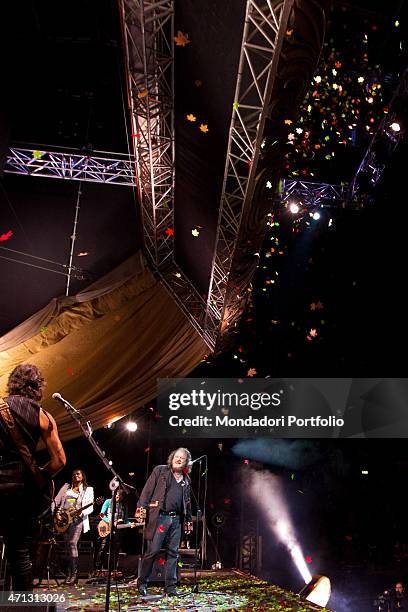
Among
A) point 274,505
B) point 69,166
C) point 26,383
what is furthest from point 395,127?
point 274,505

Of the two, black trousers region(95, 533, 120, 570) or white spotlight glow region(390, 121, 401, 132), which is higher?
white spotlight glow region(390, 121, 401, 132)

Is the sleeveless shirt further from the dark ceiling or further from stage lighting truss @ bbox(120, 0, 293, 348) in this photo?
the dark ceiling

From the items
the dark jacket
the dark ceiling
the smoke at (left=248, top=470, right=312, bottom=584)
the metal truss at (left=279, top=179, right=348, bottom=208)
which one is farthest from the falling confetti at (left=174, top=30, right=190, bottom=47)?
the smoke at (left=248, top=470, right=312, bottom=584)

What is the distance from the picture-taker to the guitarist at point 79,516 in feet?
20.0

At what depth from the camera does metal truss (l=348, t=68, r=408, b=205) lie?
593cm

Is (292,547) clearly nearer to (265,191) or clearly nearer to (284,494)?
(284,494)

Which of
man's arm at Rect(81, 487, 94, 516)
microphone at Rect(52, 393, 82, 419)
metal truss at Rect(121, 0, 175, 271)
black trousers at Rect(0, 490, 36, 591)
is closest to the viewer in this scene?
black trousers at Rect(0, 490, 36, 591)

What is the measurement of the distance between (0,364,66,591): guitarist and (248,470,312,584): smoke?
9.35 m

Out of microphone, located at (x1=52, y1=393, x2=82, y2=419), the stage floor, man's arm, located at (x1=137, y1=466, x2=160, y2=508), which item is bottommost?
the stage floor

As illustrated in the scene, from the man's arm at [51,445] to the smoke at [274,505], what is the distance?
9.31 meters

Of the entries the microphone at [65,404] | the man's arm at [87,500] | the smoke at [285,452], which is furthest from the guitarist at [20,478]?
the smoke at [285,452]

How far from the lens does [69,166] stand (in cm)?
717

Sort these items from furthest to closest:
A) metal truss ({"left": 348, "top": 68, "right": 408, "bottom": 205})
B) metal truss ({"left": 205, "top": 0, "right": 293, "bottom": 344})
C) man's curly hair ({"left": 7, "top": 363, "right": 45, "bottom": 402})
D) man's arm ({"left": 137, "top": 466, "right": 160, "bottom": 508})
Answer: metal truss ({"left": 348, "top": 68, "right": 408, "bottom": 205})
man's arm ({"left": 137, "top": 466, "right": 160, "bottom": 508})
metal truss ({"left": 205, "top": 0, "right": 293, "bottom": 344})
man's curly hair ({"left": 7, "top": 363, "right": 45, "bottom": 402})

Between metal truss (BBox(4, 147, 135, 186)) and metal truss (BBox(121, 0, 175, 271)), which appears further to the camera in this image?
metal truss (BBox(4, 147, 135, 186))
